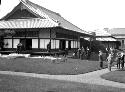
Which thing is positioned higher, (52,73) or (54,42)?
(54,42)

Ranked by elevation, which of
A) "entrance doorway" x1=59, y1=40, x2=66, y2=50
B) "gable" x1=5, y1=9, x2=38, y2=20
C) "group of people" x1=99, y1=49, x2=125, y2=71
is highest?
"gable" x1=5, y1=9, x2=38, y2=20

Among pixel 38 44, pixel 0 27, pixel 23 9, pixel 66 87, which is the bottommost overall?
pixel 66 87

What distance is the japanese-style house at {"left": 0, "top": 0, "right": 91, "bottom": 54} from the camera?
26312 millimetres

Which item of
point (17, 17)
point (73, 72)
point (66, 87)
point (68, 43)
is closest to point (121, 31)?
point (68, 43)

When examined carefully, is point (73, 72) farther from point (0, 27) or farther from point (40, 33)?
point (0, 27)

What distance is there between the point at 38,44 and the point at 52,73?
11769 millimetres

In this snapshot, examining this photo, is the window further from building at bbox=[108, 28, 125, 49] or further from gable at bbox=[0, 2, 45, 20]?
building at bbox=[108, 28, 125, 49]

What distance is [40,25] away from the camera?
2589cm

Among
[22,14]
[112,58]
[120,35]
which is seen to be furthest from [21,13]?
[120,35]

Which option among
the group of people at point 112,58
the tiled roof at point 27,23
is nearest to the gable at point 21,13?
the tiled roof at point 27,23

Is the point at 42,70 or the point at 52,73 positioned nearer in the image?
the point at 52,73

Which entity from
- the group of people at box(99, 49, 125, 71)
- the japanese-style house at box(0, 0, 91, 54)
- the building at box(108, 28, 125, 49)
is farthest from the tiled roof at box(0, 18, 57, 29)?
the building at box(108, 28, 125, 49)

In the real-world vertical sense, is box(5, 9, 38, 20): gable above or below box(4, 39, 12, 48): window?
above

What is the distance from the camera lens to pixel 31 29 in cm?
2686
